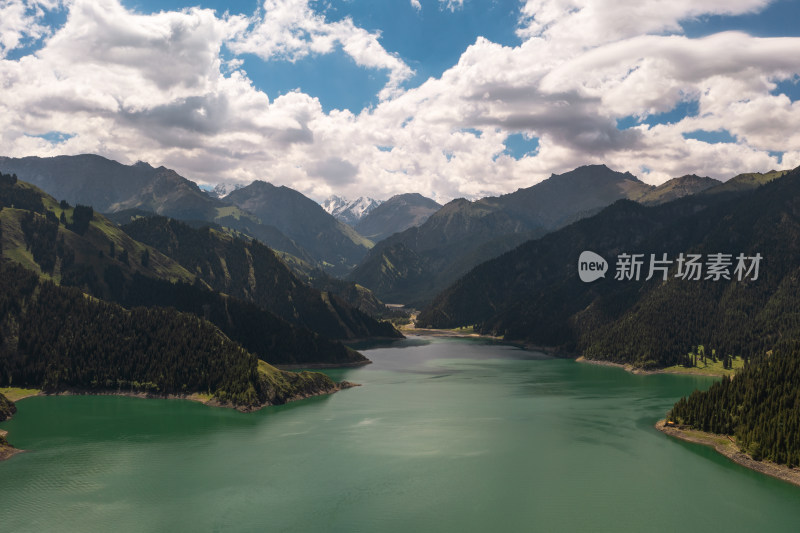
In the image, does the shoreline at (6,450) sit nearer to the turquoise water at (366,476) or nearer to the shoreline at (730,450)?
the turquoise water at (366,476)

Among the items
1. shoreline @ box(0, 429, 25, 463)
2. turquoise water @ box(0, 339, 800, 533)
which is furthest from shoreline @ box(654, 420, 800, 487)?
shoreline @ box(0, 429, 25, 463)

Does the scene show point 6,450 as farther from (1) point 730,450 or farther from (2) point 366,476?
(1) point 730,450

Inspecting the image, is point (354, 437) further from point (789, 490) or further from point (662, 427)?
point (789, 490)

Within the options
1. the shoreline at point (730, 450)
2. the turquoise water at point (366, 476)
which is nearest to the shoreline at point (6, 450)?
the turquoise water at point (366, 476)

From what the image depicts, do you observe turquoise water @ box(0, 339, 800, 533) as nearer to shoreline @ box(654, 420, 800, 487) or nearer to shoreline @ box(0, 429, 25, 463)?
shoreline @ box(0, 429, 25, 463)

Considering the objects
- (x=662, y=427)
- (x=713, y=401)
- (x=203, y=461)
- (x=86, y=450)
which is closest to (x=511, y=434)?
(x=662, y=427)

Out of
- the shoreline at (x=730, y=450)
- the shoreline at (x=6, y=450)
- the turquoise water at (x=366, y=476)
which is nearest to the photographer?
the turquoise water at (x=366, y=476)
